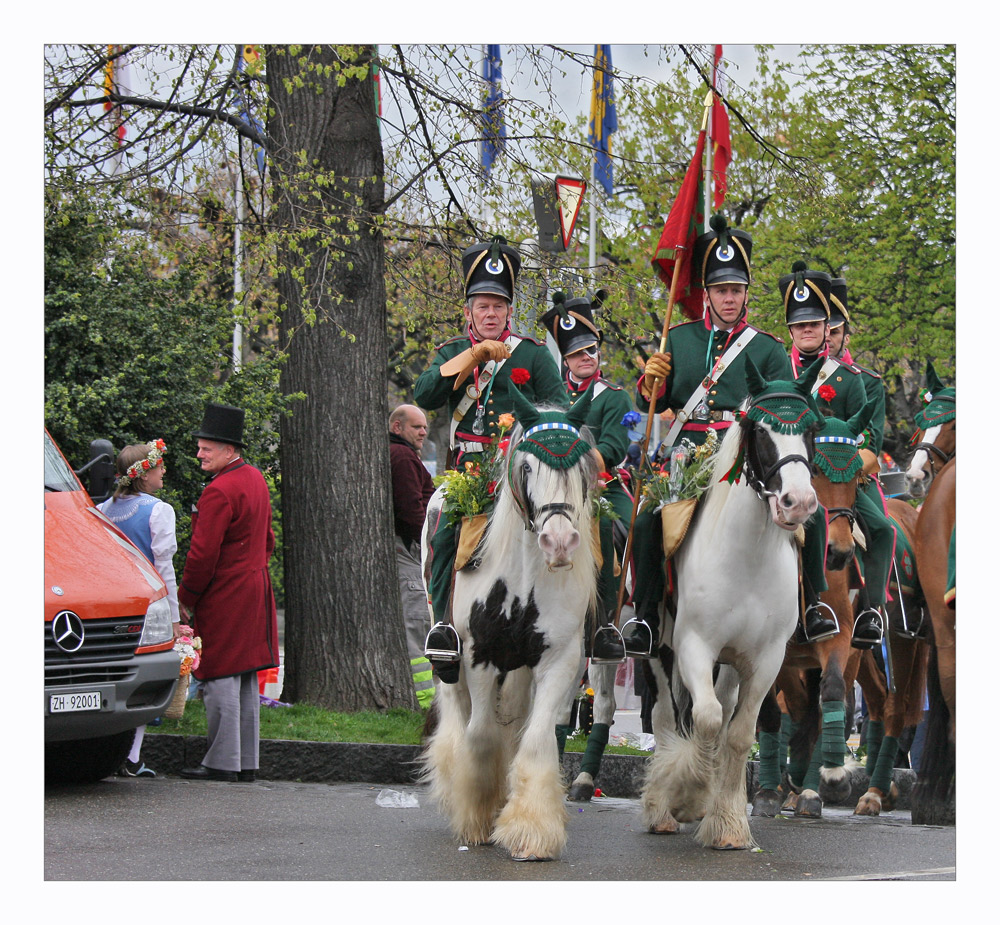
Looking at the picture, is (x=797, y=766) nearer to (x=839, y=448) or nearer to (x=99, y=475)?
(x=839, y=448)

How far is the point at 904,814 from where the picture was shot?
979 cm

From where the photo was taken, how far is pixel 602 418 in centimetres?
870

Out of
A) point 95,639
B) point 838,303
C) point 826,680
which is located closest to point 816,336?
point 838,303

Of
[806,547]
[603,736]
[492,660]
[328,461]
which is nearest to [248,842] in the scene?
[492,660]

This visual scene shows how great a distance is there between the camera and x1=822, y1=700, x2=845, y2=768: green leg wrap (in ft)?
29.5

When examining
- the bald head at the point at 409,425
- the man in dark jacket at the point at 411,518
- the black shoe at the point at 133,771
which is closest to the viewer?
the black shoe at the point at 133,771

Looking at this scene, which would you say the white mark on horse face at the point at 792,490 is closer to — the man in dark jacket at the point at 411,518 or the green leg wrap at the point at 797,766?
the green leg wrap at the point at 797,766

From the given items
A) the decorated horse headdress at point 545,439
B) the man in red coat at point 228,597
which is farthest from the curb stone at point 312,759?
the decorated horse headdress at point 545,439

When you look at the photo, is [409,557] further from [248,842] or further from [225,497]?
[248,842]

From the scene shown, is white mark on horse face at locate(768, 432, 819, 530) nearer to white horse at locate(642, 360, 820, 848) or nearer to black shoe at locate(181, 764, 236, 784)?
white horse at locate(642, 360, 820, 848)

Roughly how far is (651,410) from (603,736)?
222 cm

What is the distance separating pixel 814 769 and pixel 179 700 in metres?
4.24

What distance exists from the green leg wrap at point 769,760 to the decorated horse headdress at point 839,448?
1704mm

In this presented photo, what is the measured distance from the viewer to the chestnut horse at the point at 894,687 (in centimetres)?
1005
